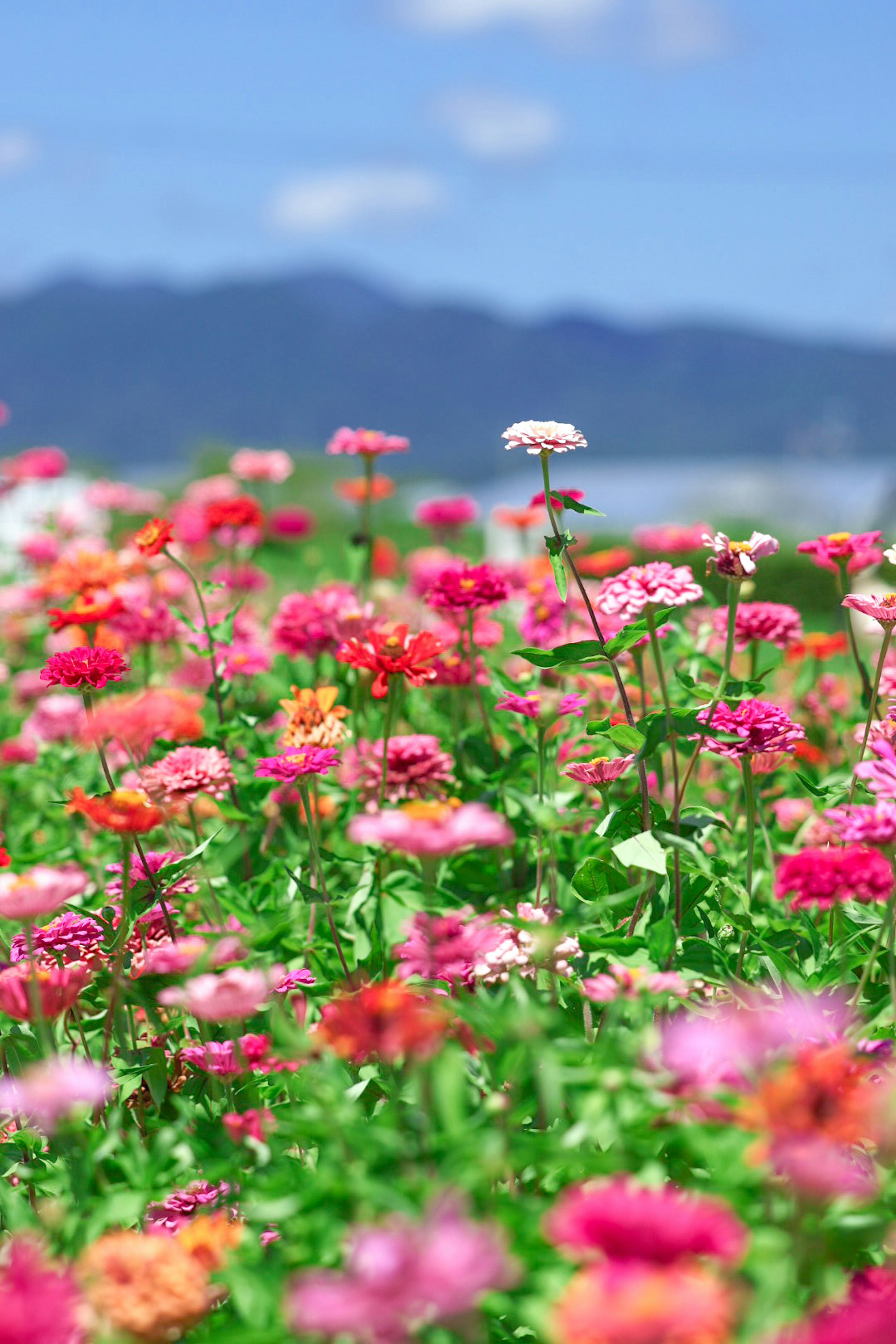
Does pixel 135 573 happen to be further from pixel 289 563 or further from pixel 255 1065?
pixel 289 563

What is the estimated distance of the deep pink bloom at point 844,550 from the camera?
2188 mm

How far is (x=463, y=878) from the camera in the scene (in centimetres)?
238

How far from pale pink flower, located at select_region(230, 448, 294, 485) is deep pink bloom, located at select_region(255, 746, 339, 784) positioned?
1910 millimetres

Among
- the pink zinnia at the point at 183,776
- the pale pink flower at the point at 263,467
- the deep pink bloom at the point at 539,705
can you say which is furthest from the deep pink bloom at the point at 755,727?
the pale pink flower at the point at 263,467

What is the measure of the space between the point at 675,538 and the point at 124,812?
1.73 meters

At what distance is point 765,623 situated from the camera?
2.36 metres

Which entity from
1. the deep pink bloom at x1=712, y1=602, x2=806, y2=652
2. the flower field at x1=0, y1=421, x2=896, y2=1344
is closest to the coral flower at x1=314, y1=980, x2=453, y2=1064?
the flower field at x1=0, y1=421, x2=896, y2=1344

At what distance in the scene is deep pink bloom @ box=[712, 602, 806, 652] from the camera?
2359mm

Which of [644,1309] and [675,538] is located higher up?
[675,538]

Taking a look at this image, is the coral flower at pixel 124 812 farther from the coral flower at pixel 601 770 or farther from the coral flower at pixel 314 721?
the coral flower at pixel 601 770

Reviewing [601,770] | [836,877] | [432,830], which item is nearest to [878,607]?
[601,770]

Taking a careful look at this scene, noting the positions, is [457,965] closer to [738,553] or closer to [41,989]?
[41,989]

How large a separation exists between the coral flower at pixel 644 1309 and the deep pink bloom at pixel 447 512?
3.21 m

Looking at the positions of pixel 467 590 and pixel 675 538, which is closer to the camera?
pixel 467 590
